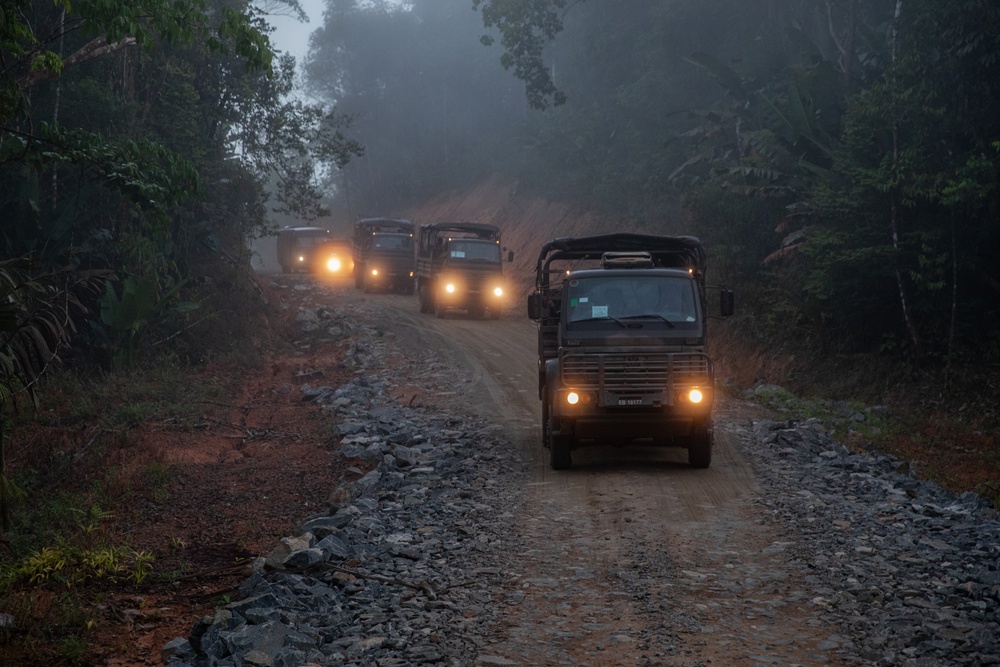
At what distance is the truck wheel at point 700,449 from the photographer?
1202cm

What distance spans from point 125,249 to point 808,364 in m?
16.0

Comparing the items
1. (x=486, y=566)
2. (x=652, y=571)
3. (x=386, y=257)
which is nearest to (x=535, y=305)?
(x=486, y=566)

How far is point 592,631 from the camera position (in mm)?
6969

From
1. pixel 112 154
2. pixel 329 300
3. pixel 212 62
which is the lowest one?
pixel 329 300

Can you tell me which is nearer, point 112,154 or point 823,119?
point 112,154

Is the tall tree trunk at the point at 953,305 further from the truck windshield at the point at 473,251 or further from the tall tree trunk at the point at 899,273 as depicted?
the truck windshield at the point at 473,251

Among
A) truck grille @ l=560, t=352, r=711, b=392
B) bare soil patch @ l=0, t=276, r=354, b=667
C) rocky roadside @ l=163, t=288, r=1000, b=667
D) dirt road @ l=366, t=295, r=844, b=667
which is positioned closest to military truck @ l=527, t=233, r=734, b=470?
truck grille @ l=560, t=352, r=711, b=392

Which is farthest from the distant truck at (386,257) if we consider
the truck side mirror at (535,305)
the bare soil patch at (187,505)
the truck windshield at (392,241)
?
the truck side mirror at (535,305)

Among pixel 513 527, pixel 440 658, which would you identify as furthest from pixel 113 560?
pixel 440 658

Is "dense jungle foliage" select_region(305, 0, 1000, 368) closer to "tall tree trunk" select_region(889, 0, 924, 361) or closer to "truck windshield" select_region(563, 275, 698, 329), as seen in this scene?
"tall tree trunk" select_region(889, 0, 924, 361)

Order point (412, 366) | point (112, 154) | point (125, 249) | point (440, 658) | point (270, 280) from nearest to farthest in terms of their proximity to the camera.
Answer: point (440, 658), point (112, 154), point (125, 249), point (412, 366), point (270, 280)

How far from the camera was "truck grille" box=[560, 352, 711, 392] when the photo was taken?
11.5m

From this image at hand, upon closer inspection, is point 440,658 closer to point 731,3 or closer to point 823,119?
point 823,119

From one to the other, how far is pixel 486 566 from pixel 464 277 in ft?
71.9
